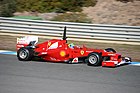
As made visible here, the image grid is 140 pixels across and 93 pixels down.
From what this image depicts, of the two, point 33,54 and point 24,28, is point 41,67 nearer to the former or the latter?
point 33,54

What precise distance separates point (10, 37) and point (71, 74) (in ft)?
29.6

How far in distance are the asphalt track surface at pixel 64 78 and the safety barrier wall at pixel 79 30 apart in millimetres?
5645

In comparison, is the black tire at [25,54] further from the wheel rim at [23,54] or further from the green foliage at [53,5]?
the green foliage at [53,5]

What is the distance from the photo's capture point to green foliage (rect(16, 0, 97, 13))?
960 inches

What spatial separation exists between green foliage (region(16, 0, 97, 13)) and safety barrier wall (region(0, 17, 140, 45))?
5169mm

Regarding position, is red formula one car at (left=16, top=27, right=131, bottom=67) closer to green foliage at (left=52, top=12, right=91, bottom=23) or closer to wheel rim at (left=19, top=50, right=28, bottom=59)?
wheel rim at (left=19, top=50, right=28, bottom=59)

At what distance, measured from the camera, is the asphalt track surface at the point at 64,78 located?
27.9ft

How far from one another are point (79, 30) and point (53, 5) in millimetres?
6639

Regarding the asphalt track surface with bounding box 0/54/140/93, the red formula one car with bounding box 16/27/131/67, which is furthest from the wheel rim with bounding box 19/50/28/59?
the asphalt track surface with bounding box 0/54/140/93

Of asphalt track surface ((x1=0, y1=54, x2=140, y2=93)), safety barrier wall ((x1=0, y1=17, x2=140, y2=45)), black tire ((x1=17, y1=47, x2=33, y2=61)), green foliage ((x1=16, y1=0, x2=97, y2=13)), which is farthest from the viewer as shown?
green foliage ((x1=16, y1=0, x2=97, y2=13))

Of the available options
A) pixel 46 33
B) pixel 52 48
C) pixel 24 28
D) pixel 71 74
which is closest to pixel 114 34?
pixel 46 33

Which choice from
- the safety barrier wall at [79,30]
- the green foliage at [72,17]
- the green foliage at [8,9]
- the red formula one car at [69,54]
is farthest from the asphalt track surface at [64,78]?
the green foliage at [8,9]

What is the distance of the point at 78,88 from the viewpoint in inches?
339

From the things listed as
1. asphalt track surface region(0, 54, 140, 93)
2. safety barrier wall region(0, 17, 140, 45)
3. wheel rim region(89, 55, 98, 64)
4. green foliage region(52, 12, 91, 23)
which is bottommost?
asphalt track surface region(0, 54, 140, 93)
